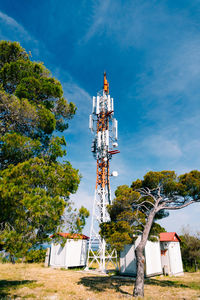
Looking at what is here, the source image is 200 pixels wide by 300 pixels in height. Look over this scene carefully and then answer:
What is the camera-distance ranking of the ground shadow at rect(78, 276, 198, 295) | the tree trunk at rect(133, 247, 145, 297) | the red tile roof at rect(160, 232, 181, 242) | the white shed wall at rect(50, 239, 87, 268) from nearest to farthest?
1. the tree trunk at rect(133, 247, 145, 297)
2. the ground shadow at rect(78, 276, 198, 295)
3. the red tile roof at rect(160, 232, 181, 242)
4. the white shed wall at rect(50, 239, 87, 268)

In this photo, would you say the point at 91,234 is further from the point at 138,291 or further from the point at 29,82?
the point at 29,82

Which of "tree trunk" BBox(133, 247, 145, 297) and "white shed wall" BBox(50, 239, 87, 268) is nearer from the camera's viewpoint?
"tree trunk" BBox(133, 247, 145, 297)

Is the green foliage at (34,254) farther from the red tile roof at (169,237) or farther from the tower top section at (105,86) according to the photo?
the tower top section at (105,86)

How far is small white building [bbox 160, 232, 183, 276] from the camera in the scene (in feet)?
58.4

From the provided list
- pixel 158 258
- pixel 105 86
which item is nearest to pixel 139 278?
pixel 158 258

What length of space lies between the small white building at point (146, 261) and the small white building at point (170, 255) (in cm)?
74

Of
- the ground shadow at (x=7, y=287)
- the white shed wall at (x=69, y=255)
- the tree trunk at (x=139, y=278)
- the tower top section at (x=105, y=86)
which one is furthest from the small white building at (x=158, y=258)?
the tower top section at (x=105, y=86)

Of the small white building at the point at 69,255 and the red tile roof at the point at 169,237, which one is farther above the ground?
the red tile roof at the point at 169,237

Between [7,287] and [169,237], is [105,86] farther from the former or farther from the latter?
[7,287]

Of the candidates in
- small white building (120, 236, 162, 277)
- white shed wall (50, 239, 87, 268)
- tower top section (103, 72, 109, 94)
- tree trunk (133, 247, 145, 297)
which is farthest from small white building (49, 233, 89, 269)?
tower top section (103, 72, 109, 94)

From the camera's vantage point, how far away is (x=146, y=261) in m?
15.9

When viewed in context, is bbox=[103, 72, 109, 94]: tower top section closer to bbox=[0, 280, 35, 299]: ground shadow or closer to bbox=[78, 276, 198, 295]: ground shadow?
bbox=[78, 276, 198, 295]: ground shadow

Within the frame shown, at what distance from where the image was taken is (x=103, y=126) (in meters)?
23.2

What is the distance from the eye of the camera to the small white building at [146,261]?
16078mm
